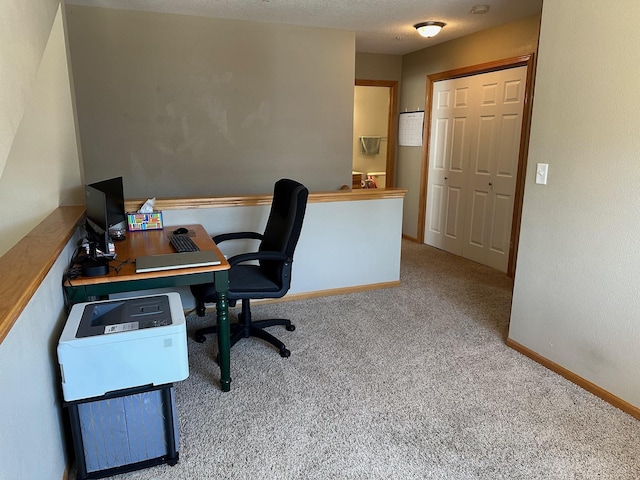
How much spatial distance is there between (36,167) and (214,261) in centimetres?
122

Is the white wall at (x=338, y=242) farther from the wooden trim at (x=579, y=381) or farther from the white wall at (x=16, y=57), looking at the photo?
the white wall at (x=16, y=57)

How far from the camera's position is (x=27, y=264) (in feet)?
5.00

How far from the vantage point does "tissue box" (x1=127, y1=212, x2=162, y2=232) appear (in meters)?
2.81

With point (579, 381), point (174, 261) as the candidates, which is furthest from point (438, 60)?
point (174, 261)

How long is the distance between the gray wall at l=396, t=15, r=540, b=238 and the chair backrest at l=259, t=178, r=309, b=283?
269cm

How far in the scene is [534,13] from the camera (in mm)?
3807

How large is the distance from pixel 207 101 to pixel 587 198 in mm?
3141

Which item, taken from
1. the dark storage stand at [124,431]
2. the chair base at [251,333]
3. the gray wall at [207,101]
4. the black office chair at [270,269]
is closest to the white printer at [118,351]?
the dark storage stand at [124,431]

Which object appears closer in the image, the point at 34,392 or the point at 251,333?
the point at 34,392

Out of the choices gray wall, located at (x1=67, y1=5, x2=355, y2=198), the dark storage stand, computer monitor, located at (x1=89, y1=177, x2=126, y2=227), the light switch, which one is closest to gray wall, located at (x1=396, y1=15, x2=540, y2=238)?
gray wall, located at (x1=67, y1=5, x2=355, y2=198)

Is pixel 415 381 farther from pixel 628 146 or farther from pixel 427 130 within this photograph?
pixel 427 130

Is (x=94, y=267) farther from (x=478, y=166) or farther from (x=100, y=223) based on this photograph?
(x=478, y=166)

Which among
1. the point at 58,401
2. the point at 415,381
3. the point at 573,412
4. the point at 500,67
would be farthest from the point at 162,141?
the point at 573,412

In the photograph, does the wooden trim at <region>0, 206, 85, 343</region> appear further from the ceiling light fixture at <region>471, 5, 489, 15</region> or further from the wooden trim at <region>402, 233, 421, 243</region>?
the wooden trim at <region>402, 233, 421, 243</region>
